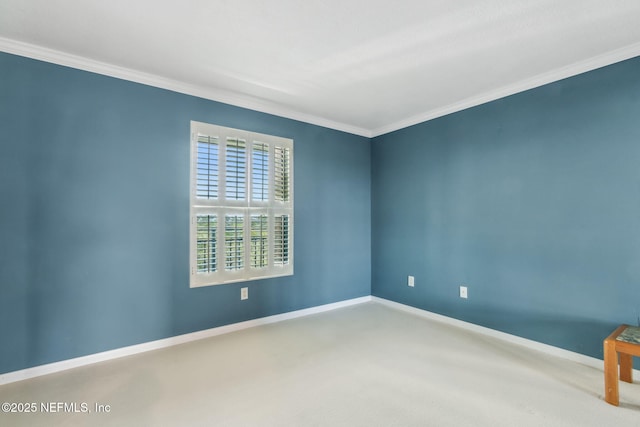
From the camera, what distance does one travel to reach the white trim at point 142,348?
2129 mm

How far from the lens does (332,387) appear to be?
201 cm

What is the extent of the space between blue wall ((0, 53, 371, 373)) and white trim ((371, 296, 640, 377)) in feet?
5.99

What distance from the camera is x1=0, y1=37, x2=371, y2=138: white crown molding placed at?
2160 mm

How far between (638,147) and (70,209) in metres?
4.24

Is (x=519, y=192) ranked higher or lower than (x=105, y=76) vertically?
lower

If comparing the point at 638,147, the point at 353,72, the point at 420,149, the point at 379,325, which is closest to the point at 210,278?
the point at 379,325

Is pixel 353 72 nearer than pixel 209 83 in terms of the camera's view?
Yes

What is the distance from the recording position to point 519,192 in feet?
9.04

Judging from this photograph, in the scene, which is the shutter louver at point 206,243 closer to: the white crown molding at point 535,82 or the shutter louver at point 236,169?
the shutter louver at point 236,169

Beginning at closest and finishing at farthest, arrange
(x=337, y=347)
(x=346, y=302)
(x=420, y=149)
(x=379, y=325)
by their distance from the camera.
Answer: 1. (x=337, y=347)
2. (x=379, y=325)
3. (x=420, y=149)
4. (x=346, y=302)

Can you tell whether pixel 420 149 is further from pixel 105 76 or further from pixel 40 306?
pixel 40 306

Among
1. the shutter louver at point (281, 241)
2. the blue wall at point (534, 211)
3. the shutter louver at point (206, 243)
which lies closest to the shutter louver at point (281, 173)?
the shutter louver at point (281, 241)

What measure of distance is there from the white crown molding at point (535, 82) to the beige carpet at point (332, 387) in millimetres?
2329

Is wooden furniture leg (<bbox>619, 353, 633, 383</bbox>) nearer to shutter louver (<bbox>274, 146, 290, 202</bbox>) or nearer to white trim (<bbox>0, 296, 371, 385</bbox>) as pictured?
→ white trim (<bbox>0, 296, 371, 385</bbox>)
